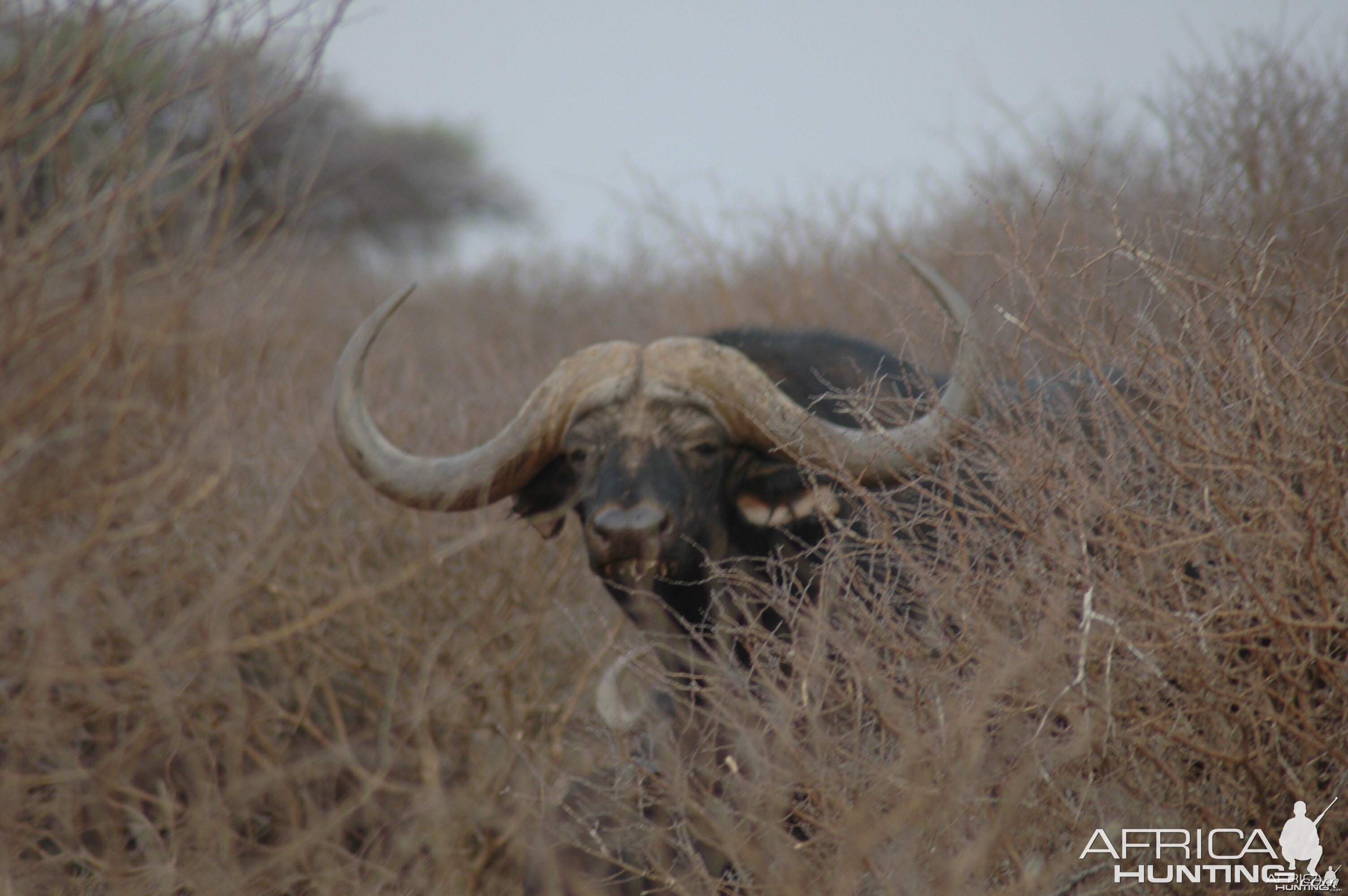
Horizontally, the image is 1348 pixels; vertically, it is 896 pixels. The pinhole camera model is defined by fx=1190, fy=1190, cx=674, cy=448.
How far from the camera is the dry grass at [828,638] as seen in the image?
2203mm

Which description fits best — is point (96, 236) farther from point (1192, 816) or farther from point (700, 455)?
point (1192, 816)

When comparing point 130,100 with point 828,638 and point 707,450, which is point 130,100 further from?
point 828,638

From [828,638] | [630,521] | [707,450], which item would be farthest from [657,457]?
[828,638]

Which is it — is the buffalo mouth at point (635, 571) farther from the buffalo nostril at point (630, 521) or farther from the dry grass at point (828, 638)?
the dry grass at point (828, 638)

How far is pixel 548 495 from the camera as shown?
4156 mm

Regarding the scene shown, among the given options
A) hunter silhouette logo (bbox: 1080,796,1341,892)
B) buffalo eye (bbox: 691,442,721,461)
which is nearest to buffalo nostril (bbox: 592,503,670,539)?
buffalo eye (bbox: 691,442,721,461)

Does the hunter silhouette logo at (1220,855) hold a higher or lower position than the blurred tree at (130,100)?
lower

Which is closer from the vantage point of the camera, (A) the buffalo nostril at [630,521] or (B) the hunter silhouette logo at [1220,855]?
(B) the hunter silhouette logo at [1220,855]

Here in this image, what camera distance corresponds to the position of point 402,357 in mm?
6973

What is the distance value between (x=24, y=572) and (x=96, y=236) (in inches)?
34.0

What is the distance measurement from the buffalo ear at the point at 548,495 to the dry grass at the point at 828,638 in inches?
10.9

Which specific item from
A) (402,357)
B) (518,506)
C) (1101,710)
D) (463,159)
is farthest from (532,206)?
(1101,710)

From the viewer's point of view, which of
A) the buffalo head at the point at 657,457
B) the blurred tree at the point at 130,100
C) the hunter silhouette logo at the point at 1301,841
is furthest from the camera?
the buffalo head at the point at 657,457

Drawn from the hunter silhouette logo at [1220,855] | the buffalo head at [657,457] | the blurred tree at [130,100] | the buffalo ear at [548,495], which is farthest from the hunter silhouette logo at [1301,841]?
the blurred tree at [130,100]
